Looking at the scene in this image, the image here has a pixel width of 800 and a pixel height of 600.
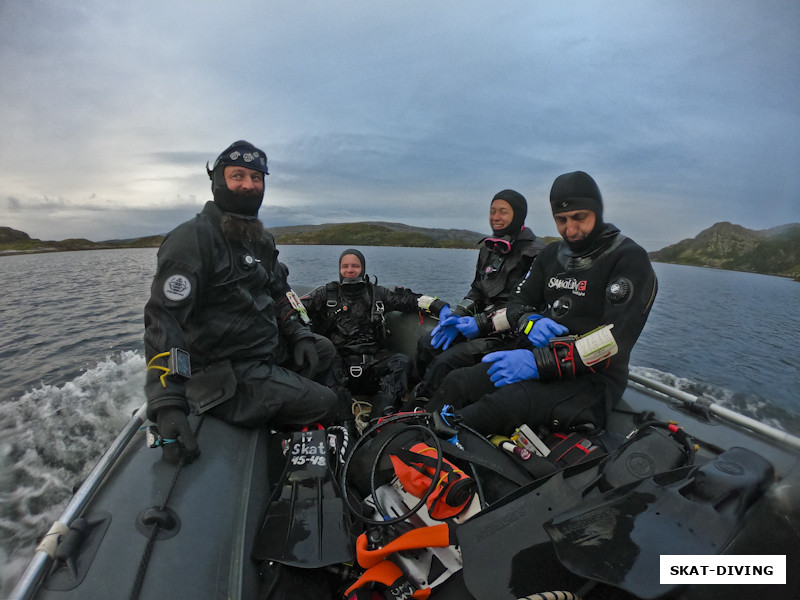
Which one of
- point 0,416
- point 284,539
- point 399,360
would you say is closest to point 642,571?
point 284,539

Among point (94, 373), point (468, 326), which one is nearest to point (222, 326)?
point (468, 326)

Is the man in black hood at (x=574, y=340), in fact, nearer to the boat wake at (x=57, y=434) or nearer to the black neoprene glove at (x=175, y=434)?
the boat wake at (x=57, y=434)

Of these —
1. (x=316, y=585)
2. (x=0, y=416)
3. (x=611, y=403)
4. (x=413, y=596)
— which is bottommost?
(x=0, y=416)

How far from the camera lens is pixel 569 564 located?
111 cm

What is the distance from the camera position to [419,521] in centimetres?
173

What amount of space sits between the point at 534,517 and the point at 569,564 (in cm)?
30

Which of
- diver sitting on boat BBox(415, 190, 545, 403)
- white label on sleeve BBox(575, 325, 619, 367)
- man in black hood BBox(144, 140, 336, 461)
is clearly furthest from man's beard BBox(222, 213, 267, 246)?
white label on sleeve BBox(575, 325, 619, 367)

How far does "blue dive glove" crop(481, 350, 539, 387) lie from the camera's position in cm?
268

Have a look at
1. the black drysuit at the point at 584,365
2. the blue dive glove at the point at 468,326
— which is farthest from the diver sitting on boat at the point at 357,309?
the black drysuit at the point at 584,365

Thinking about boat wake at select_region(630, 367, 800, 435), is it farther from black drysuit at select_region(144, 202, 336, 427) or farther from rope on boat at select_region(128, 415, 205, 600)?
rope on boat at select_region(128, 415, 205, 600)

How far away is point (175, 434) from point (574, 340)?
247 centimetres

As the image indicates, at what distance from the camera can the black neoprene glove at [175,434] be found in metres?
1.93

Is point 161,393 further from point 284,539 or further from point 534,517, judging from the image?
point 534,517

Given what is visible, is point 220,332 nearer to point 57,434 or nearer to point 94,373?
point 57,434
